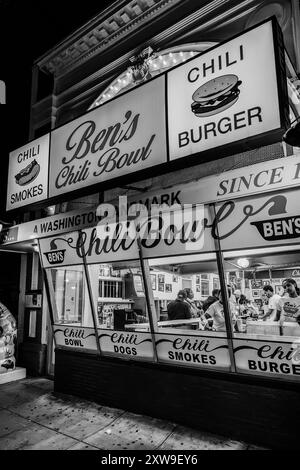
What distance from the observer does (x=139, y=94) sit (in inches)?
239

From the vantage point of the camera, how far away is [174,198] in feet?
18.9

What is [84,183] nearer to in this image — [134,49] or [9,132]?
[134,49]

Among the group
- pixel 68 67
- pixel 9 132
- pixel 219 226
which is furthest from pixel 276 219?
pixel 9 132

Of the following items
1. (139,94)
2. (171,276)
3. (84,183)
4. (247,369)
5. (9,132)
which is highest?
(9,132)

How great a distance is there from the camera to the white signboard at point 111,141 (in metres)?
5.72

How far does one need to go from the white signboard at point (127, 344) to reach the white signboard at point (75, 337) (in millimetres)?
308

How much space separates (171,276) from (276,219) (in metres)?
7.34

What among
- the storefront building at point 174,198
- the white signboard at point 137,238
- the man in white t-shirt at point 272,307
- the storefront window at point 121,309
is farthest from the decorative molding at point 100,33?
the man in white t-shirt at point 272,307

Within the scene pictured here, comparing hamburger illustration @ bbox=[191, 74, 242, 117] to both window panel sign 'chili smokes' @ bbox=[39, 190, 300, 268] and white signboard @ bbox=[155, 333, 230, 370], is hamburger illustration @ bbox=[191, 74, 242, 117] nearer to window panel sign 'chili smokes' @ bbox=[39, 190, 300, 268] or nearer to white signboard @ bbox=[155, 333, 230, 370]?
window panel sign 'chili smokes' @ bbox=[39, 190, 300, 268]

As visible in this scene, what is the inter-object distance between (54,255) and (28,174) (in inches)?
87.7

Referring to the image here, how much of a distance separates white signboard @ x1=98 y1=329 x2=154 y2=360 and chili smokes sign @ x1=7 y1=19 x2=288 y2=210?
10.6 feet

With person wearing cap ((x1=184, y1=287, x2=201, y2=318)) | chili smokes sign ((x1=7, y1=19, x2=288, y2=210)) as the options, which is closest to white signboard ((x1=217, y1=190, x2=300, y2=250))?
chili smokes sign ((x1=7, y1=19, x2=288, y2=210))

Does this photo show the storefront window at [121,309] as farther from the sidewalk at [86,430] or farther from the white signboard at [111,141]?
the white signboard at [111,141]
